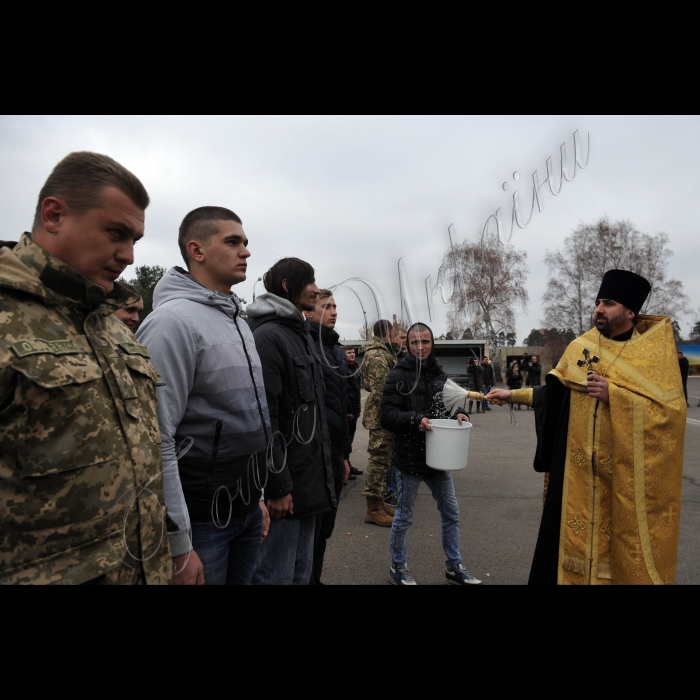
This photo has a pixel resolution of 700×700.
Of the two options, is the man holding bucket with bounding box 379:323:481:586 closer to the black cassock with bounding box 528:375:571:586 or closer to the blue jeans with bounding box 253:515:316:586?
the black cassock with bounding box 528:375:571:586

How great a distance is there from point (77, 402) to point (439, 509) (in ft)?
9.40

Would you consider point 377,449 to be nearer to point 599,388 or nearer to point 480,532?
point 480,532

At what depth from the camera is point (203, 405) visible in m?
1.71

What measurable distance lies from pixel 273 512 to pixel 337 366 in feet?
4.31

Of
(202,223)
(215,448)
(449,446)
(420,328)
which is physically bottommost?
(449,446)

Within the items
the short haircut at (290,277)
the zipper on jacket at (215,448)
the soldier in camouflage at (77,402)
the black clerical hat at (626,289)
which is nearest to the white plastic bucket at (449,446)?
the black clerical hat at (626,289)

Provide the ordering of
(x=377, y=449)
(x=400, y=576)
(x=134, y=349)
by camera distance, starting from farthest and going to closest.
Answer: (x=377, y=449) → (x=400, y=576) → (x=134, y=349)

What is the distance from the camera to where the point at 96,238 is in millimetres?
1249

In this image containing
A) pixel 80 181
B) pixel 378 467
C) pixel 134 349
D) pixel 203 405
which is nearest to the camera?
pixel 80 181

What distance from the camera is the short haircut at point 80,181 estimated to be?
1209mm

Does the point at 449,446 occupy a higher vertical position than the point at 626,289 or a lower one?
lower

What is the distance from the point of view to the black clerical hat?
9.75 feet

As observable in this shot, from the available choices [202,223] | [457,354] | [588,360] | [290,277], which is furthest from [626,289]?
[202,223]

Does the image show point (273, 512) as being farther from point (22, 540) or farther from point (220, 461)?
point (22, 540)
